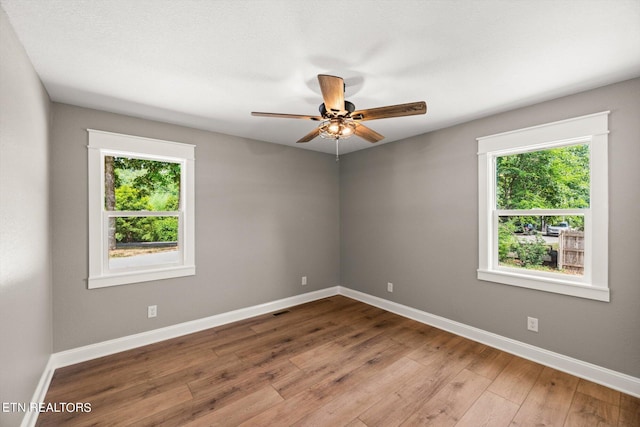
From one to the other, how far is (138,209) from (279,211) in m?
1.78

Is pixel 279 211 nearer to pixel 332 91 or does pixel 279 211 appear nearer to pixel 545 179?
pixel 332 91

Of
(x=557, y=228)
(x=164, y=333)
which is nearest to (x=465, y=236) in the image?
(x=557, y=228)

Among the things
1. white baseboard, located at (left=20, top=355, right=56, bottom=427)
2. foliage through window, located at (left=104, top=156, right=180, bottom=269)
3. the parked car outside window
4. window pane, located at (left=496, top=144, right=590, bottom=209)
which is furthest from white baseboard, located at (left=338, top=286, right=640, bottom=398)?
white baseboard, located at (left=20, top=355, right=56, bottom=427)

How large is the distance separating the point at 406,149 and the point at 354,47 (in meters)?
2.26

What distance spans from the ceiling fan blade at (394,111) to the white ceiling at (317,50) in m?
0.31

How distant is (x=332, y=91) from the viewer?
182cm

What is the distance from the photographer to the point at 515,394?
2141mm

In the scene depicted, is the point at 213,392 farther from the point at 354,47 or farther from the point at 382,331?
the point at 354,47

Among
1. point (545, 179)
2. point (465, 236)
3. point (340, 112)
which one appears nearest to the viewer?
point (340, 112)

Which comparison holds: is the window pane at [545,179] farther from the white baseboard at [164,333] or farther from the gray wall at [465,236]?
the white baseboard at [164,333]

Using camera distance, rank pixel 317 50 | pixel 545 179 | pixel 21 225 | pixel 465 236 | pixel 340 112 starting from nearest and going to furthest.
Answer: pixel 21 225 → pixel 317 50 → pixel 340 112 → pixel 545 179 → pixel 465 236

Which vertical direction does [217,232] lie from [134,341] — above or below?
above

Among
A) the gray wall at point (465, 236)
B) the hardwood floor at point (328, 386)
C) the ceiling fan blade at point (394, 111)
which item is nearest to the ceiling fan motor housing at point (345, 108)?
the ceiling fan blade at point (394, 111)

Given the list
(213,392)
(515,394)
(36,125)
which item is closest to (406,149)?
(515,394)
